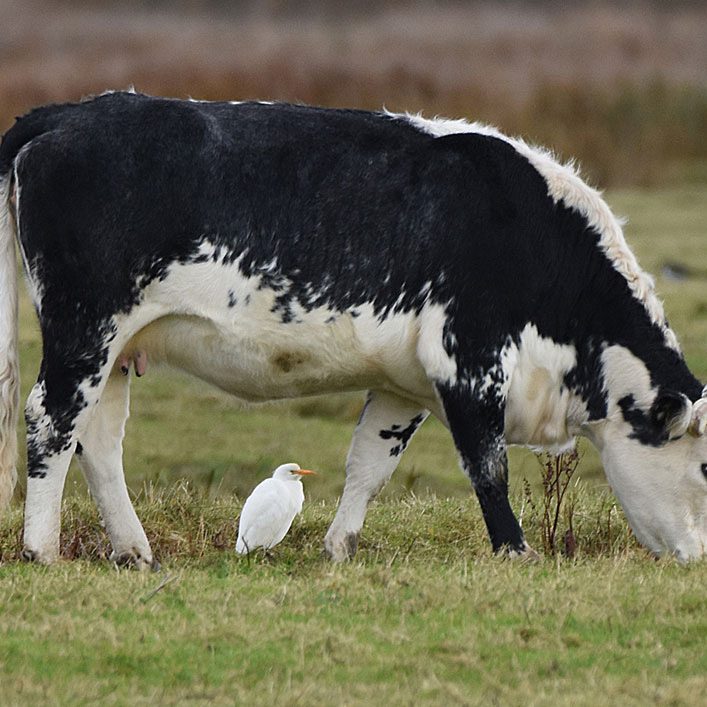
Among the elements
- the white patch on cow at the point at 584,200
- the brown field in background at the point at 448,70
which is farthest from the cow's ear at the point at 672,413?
the brown field in background at the point at 448,70

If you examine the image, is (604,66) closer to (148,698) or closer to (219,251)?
(219,251)

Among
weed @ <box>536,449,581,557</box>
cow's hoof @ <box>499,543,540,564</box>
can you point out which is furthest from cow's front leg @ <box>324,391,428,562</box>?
cow's hoof @ <box>499,543,540,564</box>

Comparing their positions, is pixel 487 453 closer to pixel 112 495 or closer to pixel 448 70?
pixel 112 495

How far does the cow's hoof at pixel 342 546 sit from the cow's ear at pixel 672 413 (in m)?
1.67

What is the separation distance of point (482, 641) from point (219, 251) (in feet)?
8.09

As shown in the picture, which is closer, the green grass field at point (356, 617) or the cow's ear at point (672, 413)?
the green grass field at point (356, 617)

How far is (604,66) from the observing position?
117 feet

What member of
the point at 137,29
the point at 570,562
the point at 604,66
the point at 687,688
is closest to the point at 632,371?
the point at 570,562

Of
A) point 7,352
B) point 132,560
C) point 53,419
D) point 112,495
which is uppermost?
point 7,352

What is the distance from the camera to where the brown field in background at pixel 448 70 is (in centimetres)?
3070

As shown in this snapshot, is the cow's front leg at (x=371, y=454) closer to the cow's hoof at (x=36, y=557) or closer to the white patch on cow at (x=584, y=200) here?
the white patch on cow at (x=584, y=200)

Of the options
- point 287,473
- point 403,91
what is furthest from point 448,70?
point 287,473

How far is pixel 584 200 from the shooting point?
8570 mm

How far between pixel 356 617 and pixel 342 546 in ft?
6.77
